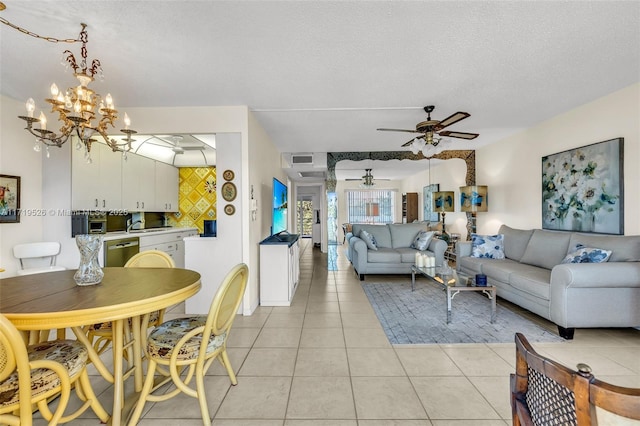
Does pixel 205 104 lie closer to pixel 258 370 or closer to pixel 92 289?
pixel 92 289

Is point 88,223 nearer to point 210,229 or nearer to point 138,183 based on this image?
point 138,183

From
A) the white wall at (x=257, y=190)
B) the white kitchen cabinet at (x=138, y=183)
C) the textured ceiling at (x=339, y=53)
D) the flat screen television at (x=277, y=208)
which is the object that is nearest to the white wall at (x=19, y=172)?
the textured ceiling at (x=339, y=53)

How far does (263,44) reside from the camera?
2.23m

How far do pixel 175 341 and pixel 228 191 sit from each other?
2074 millimetres

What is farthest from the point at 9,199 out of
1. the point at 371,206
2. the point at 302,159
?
the point at 371,206

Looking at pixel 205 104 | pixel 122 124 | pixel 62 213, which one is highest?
pixel 205 104

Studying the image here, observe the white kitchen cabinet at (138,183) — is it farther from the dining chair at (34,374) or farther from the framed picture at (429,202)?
the framed picture at (429,202)

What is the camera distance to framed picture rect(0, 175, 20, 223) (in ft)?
10.1

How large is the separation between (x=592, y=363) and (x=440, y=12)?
2955mm

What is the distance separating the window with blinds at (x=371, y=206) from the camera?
40.1 ft

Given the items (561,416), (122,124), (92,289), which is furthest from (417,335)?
(122,124)

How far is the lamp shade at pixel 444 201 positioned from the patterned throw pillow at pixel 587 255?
3.54m

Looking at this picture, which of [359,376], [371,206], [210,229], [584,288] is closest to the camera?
[359,376]

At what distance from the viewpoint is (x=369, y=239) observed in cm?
543
